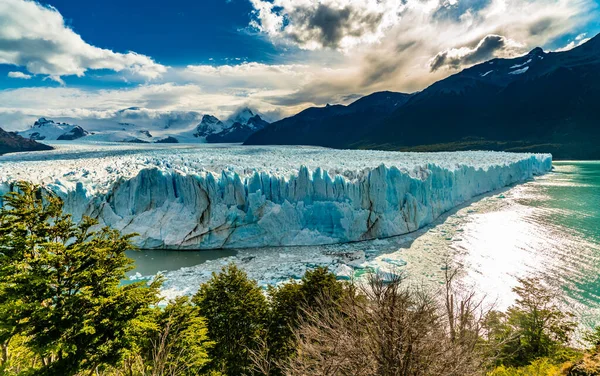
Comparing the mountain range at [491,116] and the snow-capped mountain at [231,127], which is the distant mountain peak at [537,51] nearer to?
the mountain range at [491,116]

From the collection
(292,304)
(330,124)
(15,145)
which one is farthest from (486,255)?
(330,124)

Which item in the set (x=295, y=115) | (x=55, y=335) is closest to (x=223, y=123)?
(x=295, y=115)

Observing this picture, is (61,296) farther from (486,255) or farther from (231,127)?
(231,127)

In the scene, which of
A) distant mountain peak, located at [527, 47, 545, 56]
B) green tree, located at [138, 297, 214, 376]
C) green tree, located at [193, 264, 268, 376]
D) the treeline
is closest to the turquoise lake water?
green tree, located at [193, 264, 268, 376]

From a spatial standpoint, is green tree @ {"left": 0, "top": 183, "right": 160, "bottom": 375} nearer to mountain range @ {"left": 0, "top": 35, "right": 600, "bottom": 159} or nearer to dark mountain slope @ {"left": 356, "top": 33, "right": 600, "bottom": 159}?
mountain range @ {"left": 0, "top": 35, "right": 600, "bottom": 159}

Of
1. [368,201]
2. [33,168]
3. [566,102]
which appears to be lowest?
[368,201]

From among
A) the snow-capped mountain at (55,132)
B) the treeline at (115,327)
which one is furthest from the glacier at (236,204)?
the snow-capped mountain at (55,132)

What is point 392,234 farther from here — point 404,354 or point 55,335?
point 55,335
